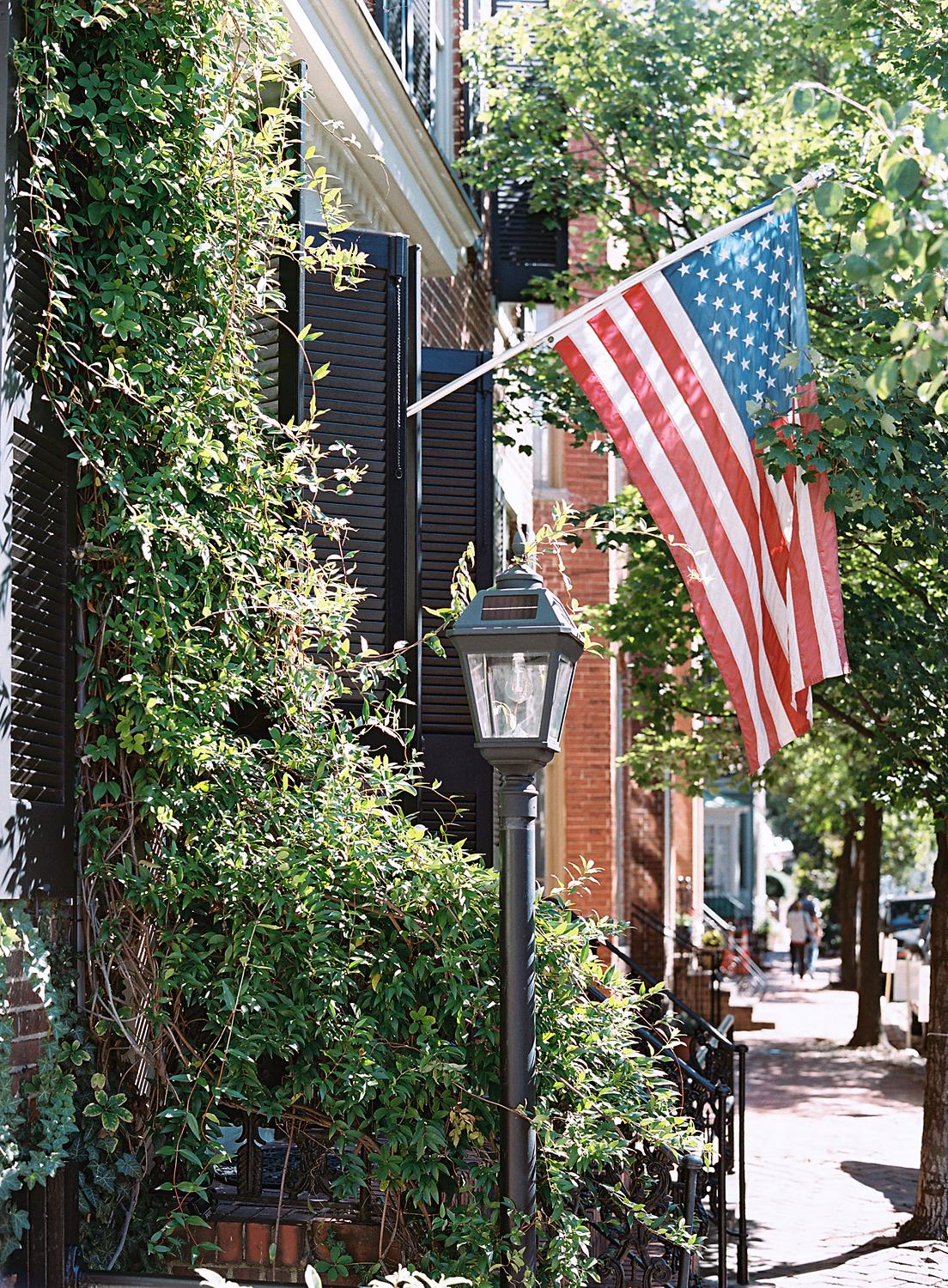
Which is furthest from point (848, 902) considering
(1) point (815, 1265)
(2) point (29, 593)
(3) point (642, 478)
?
(2) point (29, 593)

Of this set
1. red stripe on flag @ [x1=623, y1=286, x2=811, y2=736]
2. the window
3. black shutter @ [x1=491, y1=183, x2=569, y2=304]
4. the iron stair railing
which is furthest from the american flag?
the iron stair railing

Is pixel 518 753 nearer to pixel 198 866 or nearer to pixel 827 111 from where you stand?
pixel 198 866

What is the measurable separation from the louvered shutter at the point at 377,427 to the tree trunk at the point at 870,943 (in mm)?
14086

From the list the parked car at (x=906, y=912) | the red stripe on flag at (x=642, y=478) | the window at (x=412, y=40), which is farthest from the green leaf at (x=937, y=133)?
the parked car at (x=906, y=912)

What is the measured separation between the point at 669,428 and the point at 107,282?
2769 millimetres

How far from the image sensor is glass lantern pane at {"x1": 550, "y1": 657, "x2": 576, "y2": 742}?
475 cm

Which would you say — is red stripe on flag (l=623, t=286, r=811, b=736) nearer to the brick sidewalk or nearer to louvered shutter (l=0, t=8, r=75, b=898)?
louvered shutter (l=0, t=8, r=75, b=898)

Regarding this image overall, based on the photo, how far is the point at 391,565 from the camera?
7.29 meters

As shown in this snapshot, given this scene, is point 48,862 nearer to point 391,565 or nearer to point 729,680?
point 391,565

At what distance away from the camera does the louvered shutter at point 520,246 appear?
1362 cm

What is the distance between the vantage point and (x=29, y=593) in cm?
489

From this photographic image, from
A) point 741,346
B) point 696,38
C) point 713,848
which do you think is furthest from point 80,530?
point 713,848

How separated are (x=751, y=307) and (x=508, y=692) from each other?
11.4 feet

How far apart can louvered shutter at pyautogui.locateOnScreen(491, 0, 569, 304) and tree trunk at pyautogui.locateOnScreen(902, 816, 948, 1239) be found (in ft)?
19.4
